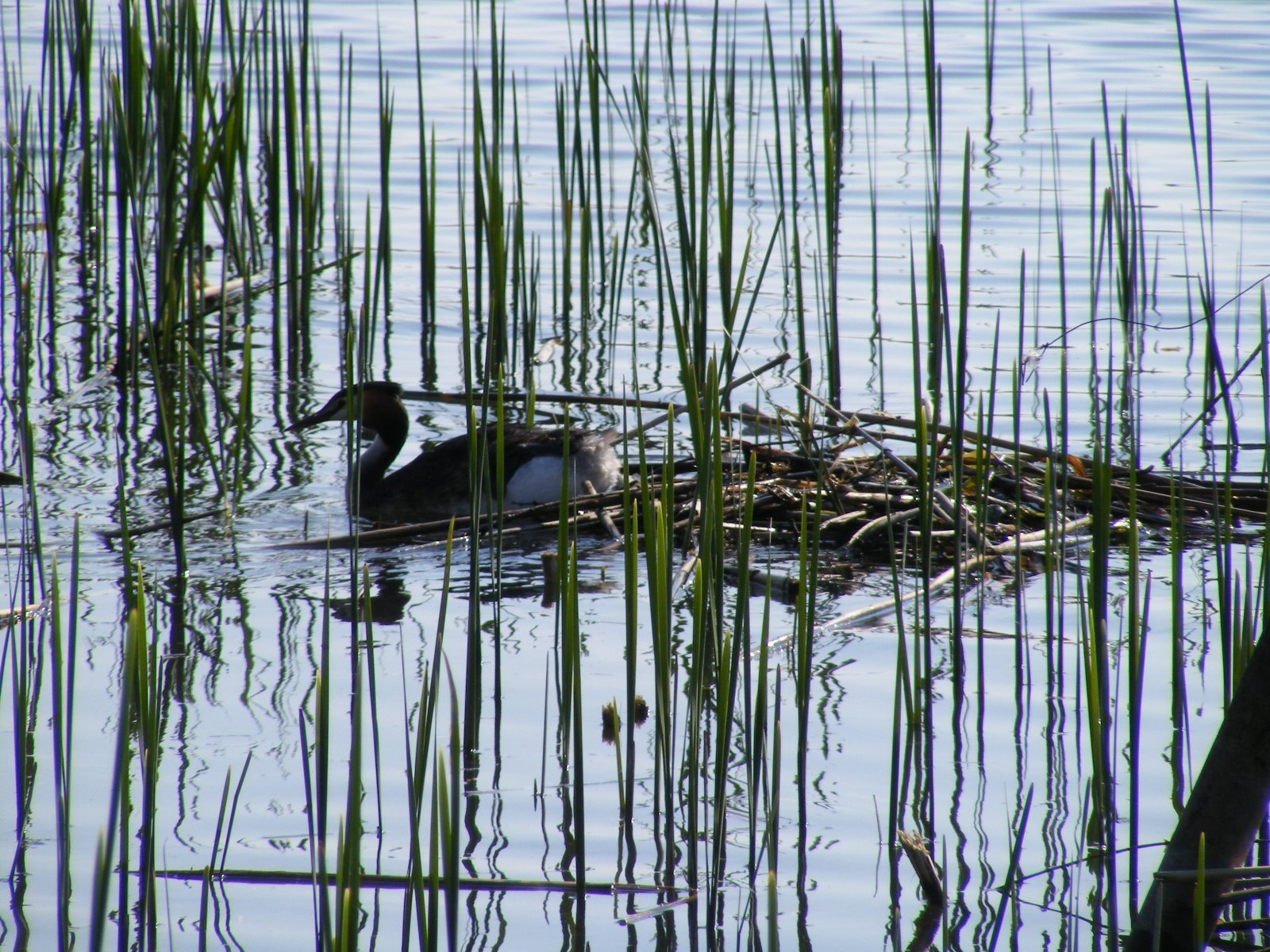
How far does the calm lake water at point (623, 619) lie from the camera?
2.65 m

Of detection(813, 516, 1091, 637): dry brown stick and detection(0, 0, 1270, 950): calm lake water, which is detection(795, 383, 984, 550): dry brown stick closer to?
detection(813, 516, 1091, 637): dry brown stick

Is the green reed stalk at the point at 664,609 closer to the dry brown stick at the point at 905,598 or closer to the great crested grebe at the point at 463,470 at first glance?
the dry brown stick at the point at 905,598

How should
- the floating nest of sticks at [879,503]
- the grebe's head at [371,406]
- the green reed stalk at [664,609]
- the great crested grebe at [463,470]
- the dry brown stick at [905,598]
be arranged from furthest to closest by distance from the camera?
the grebe's head at [371,406], the great crested grebe at [463,470], the floating nest of sticks at [879,503], the dry brown stick at [905,598], the green reed stalk at [664,609]

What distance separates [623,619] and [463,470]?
53.5 inches

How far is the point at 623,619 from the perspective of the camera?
3.96 meters

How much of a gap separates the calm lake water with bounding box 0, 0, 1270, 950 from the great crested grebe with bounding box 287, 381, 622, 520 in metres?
0.18

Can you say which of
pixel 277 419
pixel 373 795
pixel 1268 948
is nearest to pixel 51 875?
pixel 373 795

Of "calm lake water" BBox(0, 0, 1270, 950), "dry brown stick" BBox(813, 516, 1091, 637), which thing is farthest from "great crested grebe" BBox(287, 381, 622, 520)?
"dry brown stick" BBox(813, 516, 1091, 637)

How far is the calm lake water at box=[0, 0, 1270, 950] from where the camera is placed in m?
2.65

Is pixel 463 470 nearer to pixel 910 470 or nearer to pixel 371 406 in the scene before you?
pixel 371 406

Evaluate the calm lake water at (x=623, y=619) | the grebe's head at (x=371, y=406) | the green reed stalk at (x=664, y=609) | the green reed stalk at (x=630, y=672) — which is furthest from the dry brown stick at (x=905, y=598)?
the grebe's head at (x=371, y=406)

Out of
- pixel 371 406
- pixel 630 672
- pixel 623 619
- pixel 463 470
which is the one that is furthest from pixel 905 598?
pixel 371 406

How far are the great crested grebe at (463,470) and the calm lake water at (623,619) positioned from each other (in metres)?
0.18

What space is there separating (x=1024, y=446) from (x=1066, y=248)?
3.05 meters
